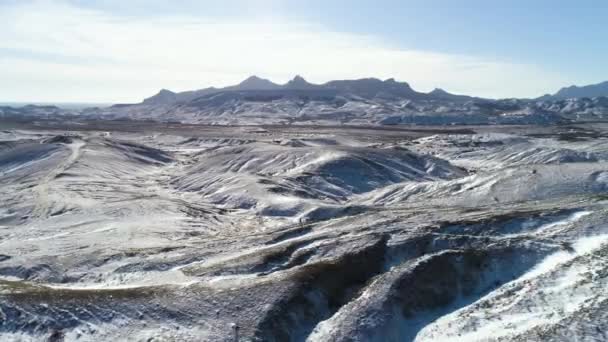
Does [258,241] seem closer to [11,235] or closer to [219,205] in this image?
[219,205]

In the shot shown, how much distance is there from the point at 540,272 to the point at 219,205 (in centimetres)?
3523

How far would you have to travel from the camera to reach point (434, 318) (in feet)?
76.6

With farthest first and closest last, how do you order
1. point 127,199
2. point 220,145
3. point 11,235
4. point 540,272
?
point 220,145 < point 127,199 < point 11,235 < point 540,272

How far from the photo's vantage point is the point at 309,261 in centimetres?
2986

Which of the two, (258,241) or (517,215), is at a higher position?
(517,215)

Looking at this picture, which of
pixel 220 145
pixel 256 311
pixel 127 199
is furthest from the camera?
pixel 220 145

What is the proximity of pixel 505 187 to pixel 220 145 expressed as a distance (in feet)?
208

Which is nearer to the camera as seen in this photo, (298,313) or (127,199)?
(298,313)

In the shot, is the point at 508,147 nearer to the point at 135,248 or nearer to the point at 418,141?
the point at 418,141

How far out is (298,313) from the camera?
77.4 ft

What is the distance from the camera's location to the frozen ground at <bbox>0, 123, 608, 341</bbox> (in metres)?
22.2

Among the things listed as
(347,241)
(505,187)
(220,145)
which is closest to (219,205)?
(347,241)

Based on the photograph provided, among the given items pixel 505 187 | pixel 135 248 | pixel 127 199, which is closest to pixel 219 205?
pixel 127 199

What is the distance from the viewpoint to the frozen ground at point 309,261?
22.2 m
